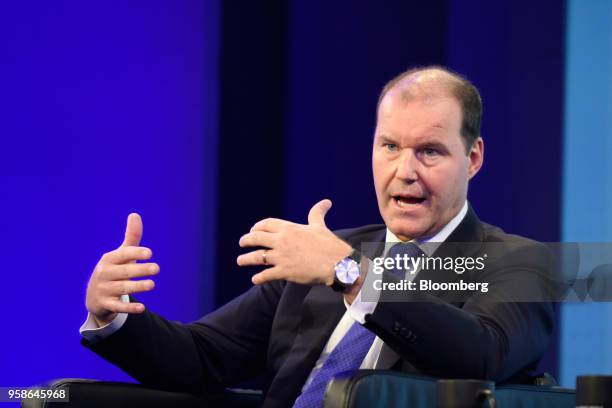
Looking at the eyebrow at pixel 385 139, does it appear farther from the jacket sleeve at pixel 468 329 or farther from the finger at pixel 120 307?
the finger at pixel 120 307

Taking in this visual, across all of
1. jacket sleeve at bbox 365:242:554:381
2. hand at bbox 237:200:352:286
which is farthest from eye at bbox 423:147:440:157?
hand at bbox 237:200:352:286

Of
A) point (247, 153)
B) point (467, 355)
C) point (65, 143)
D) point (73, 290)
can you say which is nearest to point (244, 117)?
point (247, 153)

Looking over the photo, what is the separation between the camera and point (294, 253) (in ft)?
5.49

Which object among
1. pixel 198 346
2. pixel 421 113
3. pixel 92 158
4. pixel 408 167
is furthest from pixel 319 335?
pixel 92 158

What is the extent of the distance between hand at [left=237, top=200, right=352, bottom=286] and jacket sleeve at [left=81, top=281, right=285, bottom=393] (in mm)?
439

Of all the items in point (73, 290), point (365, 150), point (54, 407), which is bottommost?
point (54, 407)

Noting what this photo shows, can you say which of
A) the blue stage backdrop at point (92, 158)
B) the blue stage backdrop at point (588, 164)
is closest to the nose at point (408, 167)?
the blue stage backdrop at point (588, 164)

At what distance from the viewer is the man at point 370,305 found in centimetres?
170

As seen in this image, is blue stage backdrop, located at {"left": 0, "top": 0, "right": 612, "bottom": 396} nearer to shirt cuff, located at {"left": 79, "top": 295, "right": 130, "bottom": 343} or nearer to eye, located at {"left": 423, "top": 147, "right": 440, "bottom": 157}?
eye, located at {"left": 423, "top": 147, "right": 440, "bottom": 157}

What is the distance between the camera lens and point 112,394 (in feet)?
6.34

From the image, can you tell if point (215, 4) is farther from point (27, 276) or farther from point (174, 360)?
point (174, 360)

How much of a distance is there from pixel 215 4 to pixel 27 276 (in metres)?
1.09

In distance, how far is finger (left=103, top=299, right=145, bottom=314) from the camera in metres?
1.88

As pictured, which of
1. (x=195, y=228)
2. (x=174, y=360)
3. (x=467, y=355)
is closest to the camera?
(x=467, y=355)
